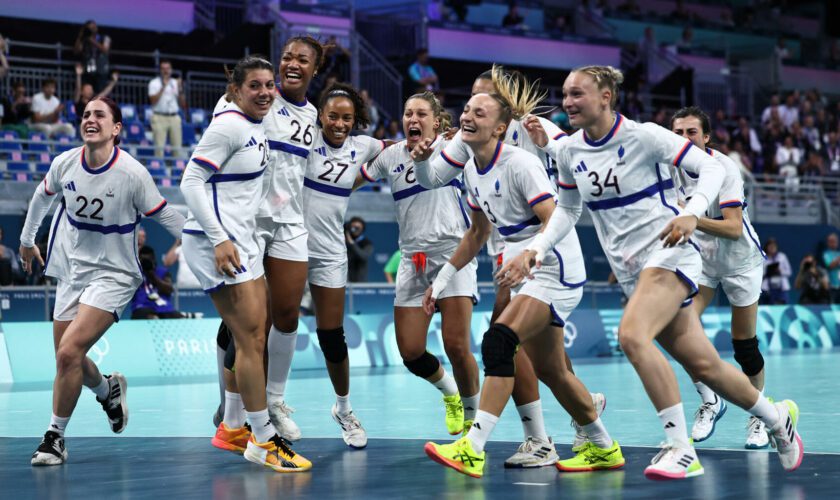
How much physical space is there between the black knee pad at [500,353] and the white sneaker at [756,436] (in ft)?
7.30

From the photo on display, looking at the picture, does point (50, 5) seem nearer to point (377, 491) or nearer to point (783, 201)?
point (783, 201)

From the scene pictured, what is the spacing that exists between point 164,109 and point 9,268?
16.3 ft

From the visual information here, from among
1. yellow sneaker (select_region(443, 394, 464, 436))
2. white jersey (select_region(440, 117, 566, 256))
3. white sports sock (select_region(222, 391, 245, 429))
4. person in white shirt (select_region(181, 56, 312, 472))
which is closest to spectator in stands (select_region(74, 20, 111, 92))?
white jersey (select_region(440, 117, 566, 256))

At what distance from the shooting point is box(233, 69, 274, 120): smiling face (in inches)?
283

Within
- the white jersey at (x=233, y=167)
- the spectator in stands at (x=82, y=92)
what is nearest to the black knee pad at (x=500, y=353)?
the white jersey at (x=233, y=167)

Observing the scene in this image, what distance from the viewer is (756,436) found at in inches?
308

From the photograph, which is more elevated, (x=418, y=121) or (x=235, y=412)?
(x=418, y=121)

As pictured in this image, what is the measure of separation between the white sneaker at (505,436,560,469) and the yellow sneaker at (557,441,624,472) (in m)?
0.14

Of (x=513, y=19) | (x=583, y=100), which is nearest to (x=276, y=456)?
(x=583, y=100)

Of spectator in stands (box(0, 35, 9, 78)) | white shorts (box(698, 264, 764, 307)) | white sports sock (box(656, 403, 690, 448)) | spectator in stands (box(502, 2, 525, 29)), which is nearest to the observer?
white sports sock (box(656, 403, 690, 448))

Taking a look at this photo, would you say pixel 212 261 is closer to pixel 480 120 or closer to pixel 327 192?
pixel 327 192

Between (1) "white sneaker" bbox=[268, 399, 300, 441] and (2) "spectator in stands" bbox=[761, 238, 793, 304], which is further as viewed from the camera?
(2) "spectator in stands" bbox=[761, 238, 793, 304]

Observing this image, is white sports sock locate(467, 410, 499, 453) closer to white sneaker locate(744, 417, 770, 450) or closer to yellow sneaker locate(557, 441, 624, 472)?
yellow sneaker locate(557, 441, 624, 472)

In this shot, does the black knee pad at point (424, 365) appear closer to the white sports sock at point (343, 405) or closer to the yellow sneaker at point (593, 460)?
the white sports sock at point (343, 405)
